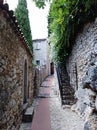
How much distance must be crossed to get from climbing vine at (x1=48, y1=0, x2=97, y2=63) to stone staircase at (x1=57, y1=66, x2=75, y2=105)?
770mm

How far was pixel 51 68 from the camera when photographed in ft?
110

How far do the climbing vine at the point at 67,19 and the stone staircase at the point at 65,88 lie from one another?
0.77 m

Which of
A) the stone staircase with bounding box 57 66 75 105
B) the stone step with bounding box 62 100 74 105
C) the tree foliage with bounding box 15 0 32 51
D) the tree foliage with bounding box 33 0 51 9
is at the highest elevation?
the tree foliage with bounding box 15 0 32 51

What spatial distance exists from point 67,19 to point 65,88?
12.8 ft

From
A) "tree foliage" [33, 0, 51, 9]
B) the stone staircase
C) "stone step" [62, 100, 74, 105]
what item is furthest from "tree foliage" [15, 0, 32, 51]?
"tree foliage" [33, 0, 51, 9]

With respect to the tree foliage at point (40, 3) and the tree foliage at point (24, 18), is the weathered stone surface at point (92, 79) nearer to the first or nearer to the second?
the tree foliage at point (40, 3)

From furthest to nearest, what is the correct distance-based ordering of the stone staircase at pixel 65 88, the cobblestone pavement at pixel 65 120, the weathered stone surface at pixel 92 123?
1. the stone staircase at pixel 65 88
2. the cobblestone pavement at pixel 65 120
3. the weathered stone surface at pixel 92 123

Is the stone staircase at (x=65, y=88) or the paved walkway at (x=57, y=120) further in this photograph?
the stone staircase at (x=65, y=88)

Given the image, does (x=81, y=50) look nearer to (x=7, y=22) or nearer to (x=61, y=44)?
(x=61, y=44)

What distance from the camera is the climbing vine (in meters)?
5.53

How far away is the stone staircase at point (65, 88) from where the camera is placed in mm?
9297

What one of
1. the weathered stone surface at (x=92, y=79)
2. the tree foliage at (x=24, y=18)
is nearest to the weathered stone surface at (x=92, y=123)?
the weathered stone surface at (x=92, y=79)

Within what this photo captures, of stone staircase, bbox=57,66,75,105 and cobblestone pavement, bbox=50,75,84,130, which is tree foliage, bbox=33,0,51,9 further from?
stone staircase, bbox=57,66,75,105

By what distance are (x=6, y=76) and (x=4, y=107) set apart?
2.12 ft
